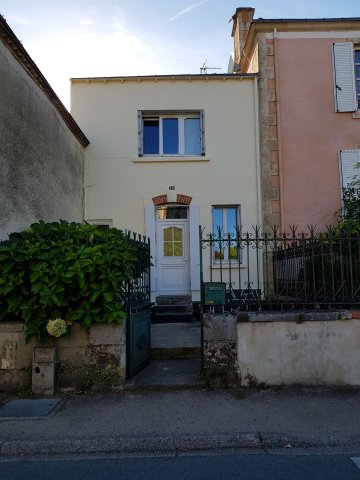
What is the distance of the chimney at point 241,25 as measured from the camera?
524 inches

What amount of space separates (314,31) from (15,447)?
11.8 m

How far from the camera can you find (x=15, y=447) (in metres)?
3.91

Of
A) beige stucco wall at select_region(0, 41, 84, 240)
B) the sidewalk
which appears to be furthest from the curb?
beige stucco wall at select_region(0, 41, 84, 240)

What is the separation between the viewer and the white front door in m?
10.9

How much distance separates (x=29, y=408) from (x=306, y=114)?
9.68 m

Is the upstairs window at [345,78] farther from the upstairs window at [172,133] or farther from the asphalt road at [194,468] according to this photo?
the asphalt road at [194,468]

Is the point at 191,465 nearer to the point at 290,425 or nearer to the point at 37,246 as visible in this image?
the point at 290,425

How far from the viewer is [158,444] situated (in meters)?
3.96

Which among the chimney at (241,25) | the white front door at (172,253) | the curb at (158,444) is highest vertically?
the chimney at (241,25)

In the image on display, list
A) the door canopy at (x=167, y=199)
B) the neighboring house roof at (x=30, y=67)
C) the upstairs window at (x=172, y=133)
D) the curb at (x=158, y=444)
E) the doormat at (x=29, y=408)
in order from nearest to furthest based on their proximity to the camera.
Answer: the curb at (x=158, y=444)
the doormat at (x=29, y=408)
the neighboring house roof at (x=30, y=67)
the door canopy at (x=167, y=199)
the upstairs window at (x=172, y=133)

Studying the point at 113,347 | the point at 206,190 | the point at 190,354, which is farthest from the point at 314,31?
the point at 113,347

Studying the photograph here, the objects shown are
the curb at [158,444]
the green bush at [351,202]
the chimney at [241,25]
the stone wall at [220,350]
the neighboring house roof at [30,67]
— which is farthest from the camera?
the chimney at [241,25]

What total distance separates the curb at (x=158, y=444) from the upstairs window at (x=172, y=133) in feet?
27.4

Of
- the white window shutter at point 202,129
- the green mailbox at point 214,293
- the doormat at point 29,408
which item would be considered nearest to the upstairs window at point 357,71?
the white window shutter at point 202,129
